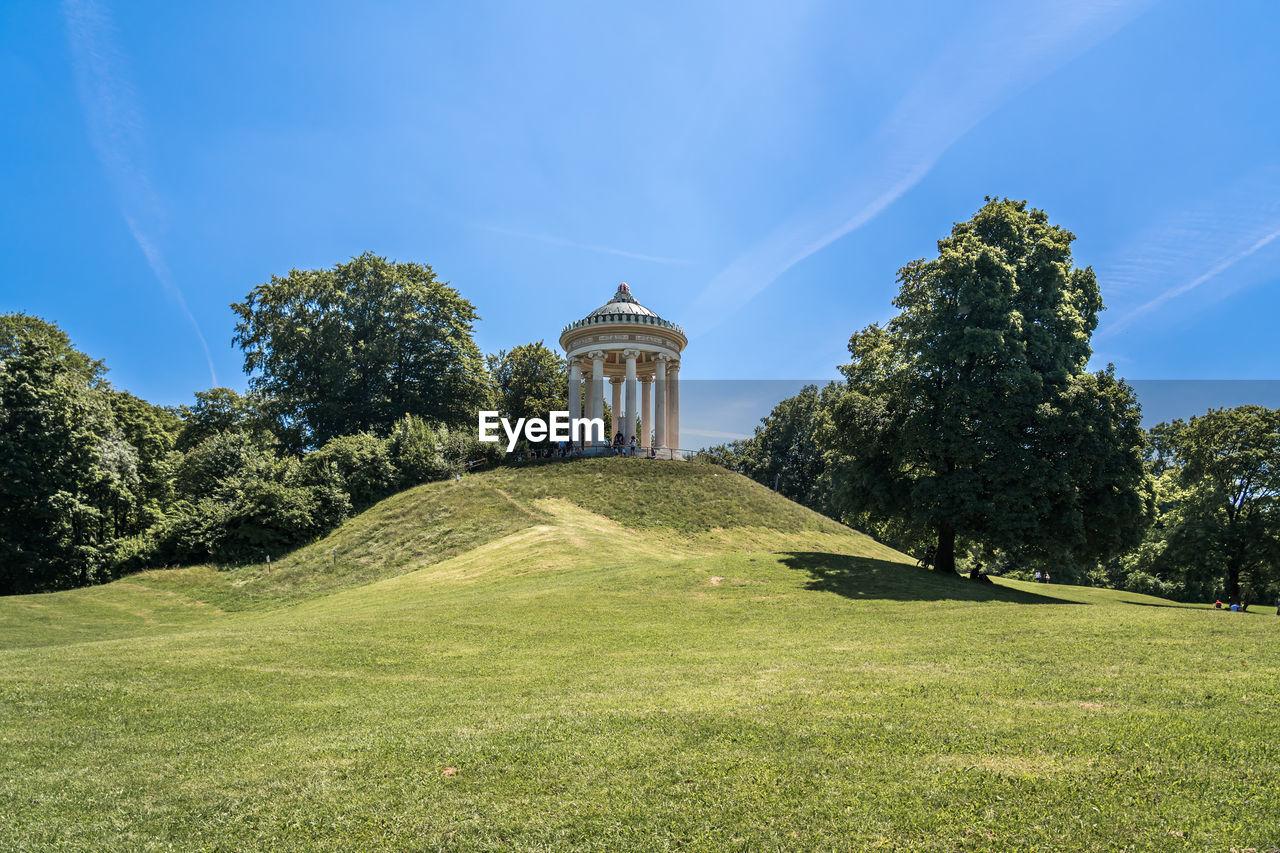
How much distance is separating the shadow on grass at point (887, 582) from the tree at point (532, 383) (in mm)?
40322

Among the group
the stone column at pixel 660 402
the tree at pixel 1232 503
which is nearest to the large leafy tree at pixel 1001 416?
the tree at pixel 1232 503

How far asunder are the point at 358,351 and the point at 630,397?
21.4 m

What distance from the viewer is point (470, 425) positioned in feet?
188

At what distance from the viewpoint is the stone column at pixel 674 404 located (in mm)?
51750

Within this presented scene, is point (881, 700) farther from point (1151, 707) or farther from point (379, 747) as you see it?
point (379, 747)

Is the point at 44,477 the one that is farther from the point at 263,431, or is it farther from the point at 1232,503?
the point at 1232,503

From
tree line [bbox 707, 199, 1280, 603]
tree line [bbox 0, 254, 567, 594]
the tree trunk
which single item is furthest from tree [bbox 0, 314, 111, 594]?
the tree trunk

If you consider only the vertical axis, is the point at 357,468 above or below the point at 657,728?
above

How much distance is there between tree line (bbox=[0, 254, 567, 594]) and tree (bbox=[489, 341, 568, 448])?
0.15 m

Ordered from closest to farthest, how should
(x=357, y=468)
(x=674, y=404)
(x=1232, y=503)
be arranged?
1. (x=1232, y=503)
2. (x=357, y=468)
3. (x=674, y=404)

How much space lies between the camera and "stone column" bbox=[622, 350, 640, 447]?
49.1 meters

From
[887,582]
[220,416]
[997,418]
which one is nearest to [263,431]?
[220,416]

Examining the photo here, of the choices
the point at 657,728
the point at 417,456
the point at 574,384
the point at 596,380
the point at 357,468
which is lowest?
the point at 657,728

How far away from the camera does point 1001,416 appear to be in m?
24.4
